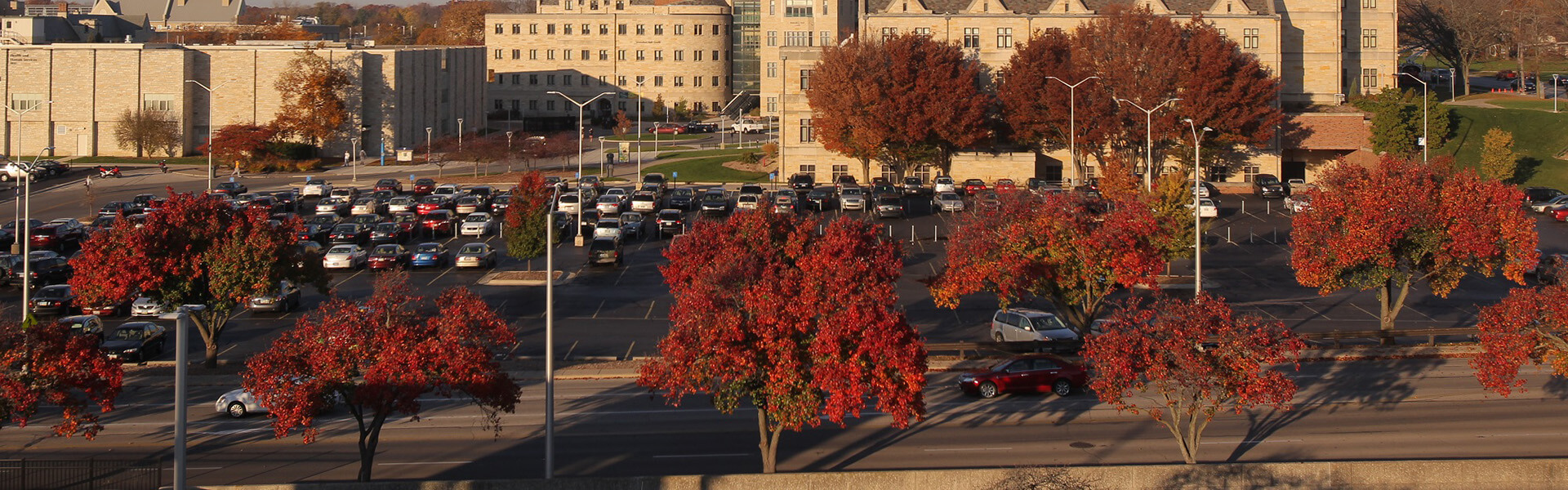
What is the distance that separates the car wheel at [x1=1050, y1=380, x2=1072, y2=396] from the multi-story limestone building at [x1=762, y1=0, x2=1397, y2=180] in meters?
53.8

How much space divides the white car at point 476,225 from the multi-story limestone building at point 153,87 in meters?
40.8

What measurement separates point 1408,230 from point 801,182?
46195mm

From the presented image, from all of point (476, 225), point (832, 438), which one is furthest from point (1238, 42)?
point (832, 438)

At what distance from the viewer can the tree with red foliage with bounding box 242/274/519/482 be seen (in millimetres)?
23438

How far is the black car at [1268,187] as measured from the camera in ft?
250

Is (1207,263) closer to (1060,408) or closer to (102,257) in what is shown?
(1060,408)

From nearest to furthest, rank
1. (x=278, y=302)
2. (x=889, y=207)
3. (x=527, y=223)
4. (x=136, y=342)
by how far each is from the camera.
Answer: (x=136, y=342) → (x=278, y=302) → (x=527, y=223) → (x=889, y=207)

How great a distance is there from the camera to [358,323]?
24078 mm

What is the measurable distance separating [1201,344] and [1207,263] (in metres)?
31.0

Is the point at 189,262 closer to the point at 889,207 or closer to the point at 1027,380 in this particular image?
the point at 1027,380

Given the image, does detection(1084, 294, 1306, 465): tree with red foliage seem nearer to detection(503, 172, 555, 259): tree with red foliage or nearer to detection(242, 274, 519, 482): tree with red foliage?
detection(242, 274, 519, 482): tree with red foliage

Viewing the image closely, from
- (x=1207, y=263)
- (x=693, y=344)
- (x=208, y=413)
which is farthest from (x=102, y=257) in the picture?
(x=1207, y=263)

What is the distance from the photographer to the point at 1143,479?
23156 mm

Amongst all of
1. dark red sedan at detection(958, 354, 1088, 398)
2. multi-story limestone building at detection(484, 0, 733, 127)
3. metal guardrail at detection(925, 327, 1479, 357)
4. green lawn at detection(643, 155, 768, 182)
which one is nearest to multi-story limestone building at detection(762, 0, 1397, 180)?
green lawn at detection(643, 155, 768, 182)
